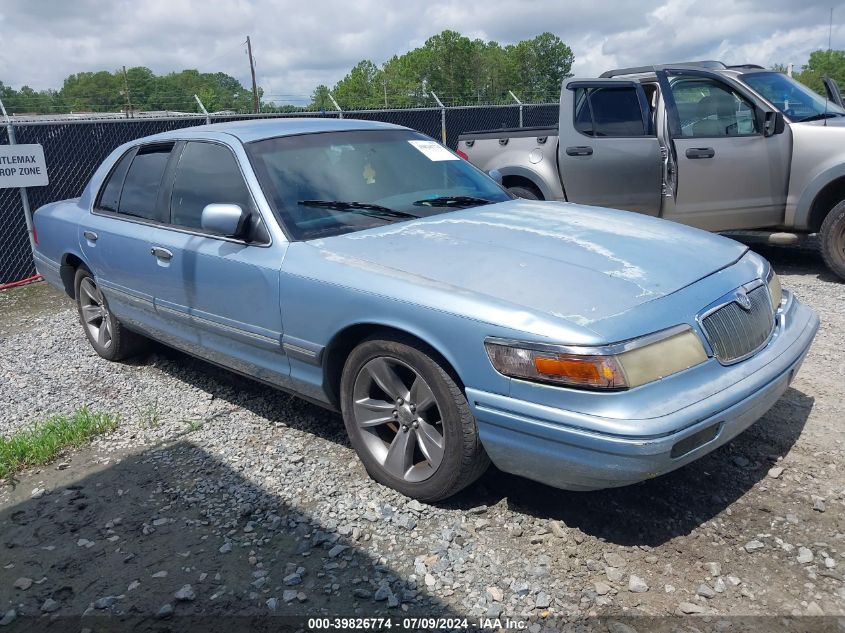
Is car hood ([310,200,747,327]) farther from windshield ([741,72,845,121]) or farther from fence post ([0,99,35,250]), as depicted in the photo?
fence post ([0,99,35,250])

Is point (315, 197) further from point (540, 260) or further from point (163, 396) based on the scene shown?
point (163, 396)

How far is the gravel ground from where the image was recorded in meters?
Answer: 2.81

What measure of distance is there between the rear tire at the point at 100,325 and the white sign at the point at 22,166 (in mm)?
3941

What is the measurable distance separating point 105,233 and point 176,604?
120 inches

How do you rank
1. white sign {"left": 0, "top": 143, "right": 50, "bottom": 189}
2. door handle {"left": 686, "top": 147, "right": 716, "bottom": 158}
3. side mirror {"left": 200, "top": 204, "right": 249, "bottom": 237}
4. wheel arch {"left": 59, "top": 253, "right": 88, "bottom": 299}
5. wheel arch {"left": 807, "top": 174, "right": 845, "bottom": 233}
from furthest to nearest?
white sign {"left": 0, "top": 143, "right": 50, "bottom": 189}, door handle {"left": 686, "top": 147, "right": 716, "bottom": 158}, wheel arch {"left": 807, "top": 174, "right": 845, "bottom": 233}, wheel arch {"left": 59, "top": 253, "right": 88, "bottom": 299}, side mirror {"left": 200, "top": 204, "right": 249, "bottom": 237}

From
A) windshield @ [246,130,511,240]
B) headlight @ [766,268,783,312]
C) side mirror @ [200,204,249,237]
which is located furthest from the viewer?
windshield @ [246,130,511,240]

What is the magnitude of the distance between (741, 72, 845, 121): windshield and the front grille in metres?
4.44

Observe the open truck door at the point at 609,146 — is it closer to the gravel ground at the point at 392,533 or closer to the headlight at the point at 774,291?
the gravel ground at the point at 392,533

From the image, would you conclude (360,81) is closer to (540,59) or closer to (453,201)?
(540,59)

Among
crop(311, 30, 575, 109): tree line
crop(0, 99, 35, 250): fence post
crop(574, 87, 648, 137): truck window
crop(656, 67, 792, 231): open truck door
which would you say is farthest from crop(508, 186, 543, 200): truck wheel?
crop(311, 30, 575, 109): tree line

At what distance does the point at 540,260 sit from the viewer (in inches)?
128

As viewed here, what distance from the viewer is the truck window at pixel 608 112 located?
746 cm

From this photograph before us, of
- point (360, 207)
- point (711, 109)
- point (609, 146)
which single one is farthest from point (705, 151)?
point (360, 207)

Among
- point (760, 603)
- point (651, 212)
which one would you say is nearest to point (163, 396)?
point (760, 603)
